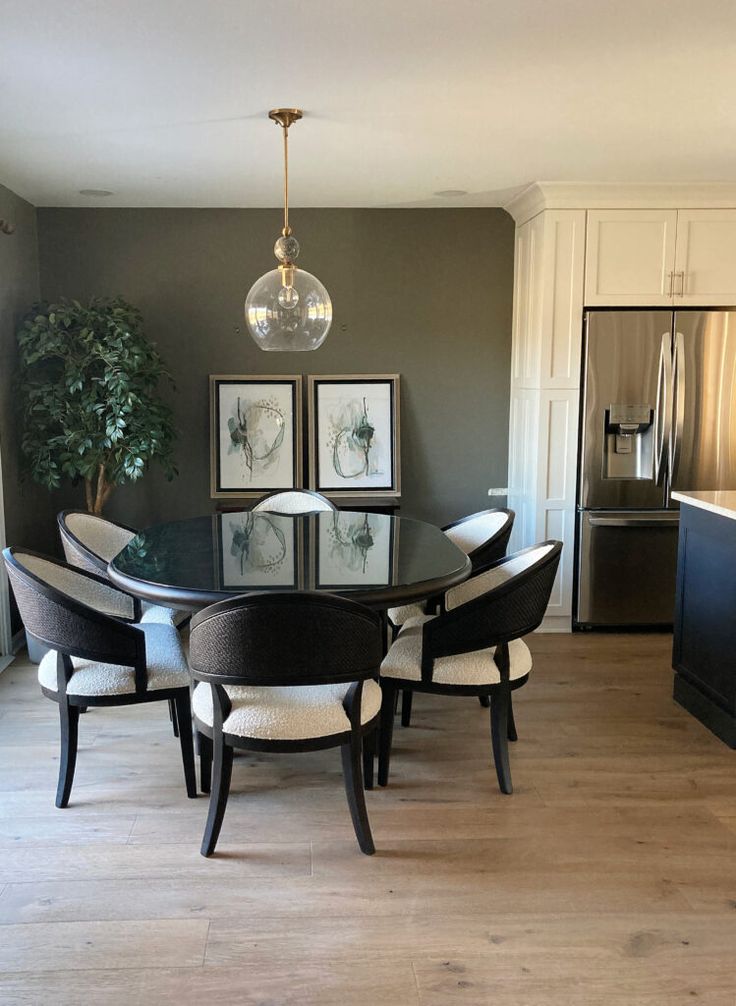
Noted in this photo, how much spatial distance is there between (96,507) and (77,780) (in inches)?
73.8

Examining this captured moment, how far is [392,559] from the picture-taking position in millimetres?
2965

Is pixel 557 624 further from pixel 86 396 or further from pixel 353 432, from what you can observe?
pixel 86 396

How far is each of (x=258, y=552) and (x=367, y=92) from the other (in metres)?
1.65

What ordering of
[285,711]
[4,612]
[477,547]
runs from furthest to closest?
1. [4,612]
2. [477,547]
3. [285,711]

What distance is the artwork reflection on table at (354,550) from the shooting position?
268 centimetres

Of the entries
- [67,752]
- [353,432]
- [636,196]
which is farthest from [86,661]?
[636,196]

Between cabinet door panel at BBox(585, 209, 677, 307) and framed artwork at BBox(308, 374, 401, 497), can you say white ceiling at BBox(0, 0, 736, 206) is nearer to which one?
cabinet door panel at BBox(585, 209, 677, 307)

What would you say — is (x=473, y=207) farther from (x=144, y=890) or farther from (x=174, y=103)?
(x=144, y=890)

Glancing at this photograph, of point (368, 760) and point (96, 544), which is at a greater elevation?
point (96, 544)

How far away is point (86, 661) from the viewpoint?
110 inches

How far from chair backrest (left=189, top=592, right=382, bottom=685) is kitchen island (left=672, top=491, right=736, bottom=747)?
1614mm

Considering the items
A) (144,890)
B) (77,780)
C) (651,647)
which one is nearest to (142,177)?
(77,780)

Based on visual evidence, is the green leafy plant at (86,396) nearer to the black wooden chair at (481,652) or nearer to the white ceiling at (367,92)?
the white ceiling at (367,92)

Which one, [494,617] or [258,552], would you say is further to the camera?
[258,552]
